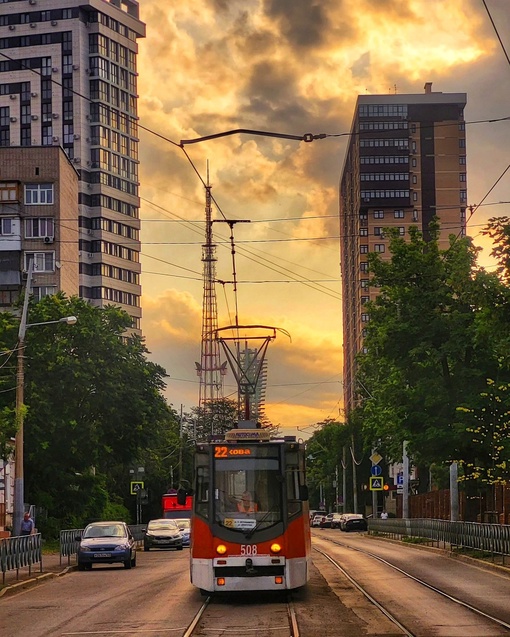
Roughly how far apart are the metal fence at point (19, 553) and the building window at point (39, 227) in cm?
6101

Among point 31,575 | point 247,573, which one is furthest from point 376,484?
point 247,573

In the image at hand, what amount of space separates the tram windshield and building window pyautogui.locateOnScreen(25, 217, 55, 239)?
72025mm

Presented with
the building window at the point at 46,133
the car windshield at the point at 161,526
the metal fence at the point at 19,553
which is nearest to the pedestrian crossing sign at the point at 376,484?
the car windshield at the point at 161,526

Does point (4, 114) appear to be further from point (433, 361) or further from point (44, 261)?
point (433, 361)

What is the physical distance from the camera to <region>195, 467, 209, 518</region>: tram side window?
71.6 ft

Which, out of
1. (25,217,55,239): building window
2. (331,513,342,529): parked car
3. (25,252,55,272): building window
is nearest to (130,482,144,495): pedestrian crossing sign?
(25,252,55,272): building window

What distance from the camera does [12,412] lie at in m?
35.5

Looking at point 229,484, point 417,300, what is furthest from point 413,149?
point 229,484

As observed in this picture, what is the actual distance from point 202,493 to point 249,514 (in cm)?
97

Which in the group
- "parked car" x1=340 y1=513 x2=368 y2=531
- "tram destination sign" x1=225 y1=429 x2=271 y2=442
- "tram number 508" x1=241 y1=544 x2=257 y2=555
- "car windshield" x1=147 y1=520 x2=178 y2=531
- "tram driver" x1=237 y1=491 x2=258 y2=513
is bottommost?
"parked car" x1=340 y1=513 x2=368 y2=531

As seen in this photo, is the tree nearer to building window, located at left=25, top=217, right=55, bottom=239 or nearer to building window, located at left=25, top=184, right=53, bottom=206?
building window, located at left=25, top=217, right=55, bottom=239

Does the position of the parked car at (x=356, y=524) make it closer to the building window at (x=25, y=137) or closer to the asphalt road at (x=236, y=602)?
the asphalt road at (x=236, y=602)

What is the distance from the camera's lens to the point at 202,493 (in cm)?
2194

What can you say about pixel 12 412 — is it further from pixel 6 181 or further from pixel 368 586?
pixel 6 181
